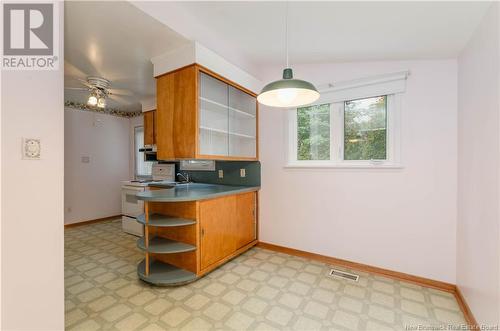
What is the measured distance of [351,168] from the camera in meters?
2.57

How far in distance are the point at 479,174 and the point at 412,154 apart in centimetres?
68

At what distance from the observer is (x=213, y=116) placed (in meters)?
2.54

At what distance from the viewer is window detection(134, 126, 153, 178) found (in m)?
5.18

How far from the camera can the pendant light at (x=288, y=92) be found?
1405 millimetres

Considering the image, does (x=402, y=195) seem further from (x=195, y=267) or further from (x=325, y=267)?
(x=195, y=267)

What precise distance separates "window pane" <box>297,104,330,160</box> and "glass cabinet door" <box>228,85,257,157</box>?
659 millimetres

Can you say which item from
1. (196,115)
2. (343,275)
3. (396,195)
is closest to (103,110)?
(196,115)

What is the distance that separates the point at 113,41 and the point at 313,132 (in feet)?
8.03

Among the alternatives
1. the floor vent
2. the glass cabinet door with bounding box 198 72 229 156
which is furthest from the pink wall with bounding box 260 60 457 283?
the glass cabinet door with bounding box 198 72 229 156

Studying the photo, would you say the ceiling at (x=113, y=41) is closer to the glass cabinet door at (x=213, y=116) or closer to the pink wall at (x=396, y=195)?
the glass cabinet door at (x=213, y=116)

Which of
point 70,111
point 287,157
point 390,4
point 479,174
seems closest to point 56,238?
point 287,157

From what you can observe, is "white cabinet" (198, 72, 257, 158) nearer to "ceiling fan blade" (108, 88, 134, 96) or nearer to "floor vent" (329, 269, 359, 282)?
"floor vent" (329, 269, 359, 282)

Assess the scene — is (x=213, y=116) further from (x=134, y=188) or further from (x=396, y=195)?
(x=134, y=188)

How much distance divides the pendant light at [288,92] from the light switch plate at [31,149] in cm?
140
